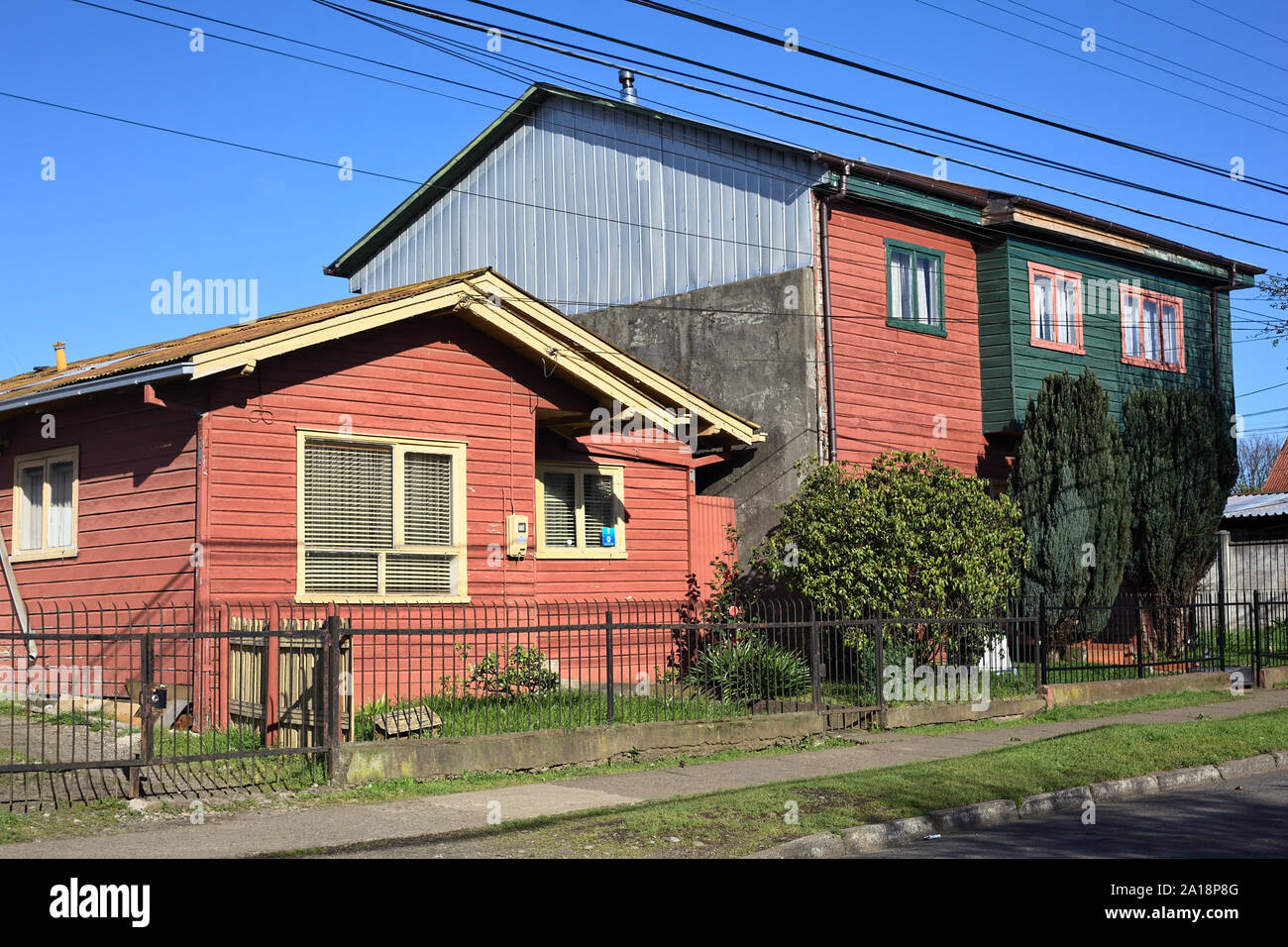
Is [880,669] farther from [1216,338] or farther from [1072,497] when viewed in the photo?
[1216,338]

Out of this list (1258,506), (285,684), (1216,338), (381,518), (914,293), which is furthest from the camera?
(1258,506)

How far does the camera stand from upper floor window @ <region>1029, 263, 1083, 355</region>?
2342cm

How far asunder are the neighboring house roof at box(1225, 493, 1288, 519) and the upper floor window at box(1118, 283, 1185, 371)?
3.63 metres

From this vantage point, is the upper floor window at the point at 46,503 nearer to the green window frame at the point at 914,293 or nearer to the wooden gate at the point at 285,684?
the wooden gate at the point at 285,684

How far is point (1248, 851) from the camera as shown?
8.61 meters

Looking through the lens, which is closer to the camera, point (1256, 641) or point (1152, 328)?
point (1256, 641)

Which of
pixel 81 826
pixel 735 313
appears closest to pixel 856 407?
pixel 735 313

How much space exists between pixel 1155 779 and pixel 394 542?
28.0 feet

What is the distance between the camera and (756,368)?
21203 millimetres

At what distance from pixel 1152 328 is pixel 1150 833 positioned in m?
18.6

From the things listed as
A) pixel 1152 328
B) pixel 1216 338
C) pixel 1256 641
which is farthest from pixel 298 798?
pixel 1216 338

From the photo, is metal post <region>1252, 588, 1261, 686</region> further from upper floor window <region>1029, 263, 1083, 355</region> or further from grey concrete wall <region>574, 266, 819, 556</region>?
grey concrete wall <region>574, 266, 819, 556</region>

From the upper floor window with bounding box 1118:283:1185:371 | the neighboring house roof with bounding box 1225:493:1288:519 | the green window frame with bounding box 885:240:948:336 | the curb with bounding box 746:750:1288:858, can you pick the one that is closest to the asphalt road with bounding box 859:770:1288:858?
the curb with bounding box 746:750:1288:858
